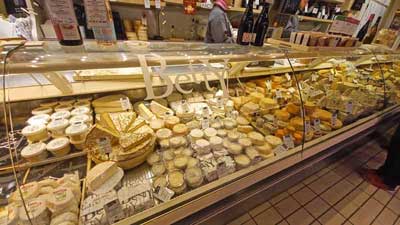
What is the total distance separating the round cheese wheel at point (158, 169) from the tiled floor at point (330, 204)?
0.89 metres

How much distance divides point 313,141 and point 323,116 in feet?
1.12

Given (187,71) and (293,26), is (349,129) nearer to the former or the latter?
(187,71)

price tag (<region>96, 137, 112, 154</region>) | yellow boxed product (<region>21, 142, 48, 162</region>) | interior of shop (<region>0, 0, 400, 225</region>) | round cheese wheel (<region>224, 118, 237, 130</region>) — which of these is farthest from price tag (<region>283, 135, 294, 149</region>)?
yellow boxed product (<region>21, 142, 48, 162</region>)

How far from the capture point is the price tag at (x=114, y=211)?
871 mm

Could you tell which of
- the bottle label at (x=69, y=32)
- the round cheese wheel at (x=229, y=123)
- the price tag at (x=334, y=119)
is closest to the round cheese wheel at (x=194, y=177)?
the round cheese wheel at (x=229, y=123)

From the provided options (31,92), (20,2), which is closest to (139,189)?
(31,92)

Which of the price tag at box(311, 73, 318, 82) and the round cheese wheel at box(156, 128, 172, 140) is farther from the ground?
the price tag at box(311, 73, 318, 82)

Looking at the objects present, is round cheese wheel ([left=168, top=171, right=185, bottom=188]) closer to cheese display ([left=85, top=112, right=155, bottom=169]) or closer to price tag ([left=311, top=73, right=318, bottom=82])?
cheese display ([left=85, top=112, right=155, bottom=169])

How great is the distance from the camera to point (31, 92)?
4.04ft

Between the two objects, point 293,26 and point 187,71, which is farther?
point 293,26

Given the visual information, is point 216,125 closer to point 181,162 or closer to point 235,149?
point 235,149

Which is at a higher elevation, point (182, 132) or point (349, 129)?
point (182, 132)

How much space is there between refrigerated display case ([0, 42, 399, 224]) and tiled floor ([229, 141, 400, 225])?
0.56 m

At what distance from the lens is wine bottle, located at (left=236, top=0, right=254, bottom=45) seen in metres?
1.46
